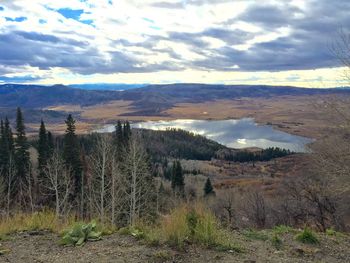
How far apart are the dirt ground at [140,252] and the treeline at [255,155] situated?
131 m

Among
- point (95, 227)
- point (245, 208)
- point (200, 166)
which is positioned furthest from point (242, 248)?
point (200, 166)

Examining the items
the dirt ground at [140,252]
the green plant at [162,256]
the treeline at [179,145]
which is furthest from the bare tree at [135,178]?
the treeline at [179,145]

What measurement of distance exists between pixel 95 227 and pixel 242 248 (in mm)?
3492

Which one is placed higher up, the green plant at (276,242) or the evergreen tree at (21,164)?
the green plant at (276,242)

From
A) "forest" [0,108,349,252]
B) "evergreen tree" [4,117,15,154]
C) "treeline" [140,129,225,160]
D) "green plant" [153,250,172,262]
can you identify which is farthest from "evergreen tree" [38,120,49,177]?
"treeline" [140,129,225,160]

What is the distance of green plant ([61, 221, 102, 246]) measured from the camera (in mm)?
9115

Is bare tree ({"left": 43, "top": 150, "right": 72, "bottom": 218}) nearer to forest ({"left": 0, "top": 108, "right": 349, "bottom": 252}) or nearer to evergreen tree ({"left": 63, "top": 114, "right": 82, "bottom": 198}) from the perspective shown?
forest ({"left": 0, "top": 108, "right": 349, "bottom": 252})

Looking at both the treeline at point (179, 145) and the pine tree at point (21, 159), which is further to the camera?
the treeline at point (179, 145)

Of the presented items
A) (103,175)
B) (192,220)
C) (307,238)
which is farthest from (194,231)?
(103,175)

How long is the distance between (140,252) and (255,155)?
138426 mm

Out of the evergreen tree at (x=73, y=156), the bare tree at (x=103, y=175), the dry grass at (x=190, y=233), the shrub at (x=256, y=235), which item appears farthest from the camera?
the evergreen tree at (x=73, y=156)

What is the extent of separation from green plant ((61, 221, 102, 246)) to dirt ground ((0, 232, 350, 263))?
0.18 meters

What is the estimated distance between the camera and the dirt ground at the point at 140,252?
8.06 meters

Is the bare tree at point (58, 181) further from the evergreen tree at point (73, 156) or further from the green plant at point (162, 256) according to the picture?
the green plant at point (162, 256)
